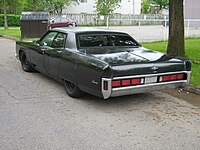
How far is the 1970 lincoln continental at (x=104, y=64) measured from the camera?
15.3 feet

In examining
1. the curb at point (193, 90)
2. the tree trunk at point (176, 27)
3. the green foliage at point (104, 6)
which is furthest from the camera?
the green foliage at point (104, 6)

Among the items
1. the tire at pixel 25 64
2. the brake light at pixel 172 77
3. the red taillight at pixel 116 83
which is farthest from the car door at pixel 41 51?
the brake light at pixel 172 77

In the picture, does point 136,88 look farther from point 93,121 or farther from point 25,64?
point 25,64

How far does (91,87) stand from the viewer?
15.9 ft

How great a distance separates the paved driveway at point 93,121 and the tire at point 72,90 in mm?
96

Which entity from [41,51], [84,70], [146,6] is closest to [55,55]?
[41,51]

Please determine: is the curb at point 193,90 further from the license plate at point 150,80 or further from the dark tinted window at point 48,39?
the dark tinted window at point 48,39

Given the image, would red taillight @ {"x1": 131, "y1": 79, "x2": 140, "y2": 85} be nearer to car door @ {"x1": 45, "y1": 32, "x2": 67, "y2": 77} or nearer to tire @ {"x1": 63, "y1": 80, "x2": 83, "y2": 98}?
tire @ {"x1": 63, "y1": 80, "x2": 83, "y2": 98}

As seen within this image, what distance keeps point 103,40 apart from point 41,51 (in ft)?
4.96

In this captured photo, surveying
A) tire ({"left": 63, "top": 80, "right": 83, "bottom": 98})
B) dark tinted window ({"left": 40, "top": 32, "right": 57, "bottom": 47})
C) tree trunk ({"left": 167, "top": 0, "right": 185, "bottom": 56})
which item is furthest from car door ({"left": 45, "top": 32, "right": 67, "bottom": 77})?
tree trunk ({"left": 167, "top": 0, "right": 185, "bottom": 56})

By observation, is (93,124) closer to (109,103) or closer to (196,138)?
(109,103)

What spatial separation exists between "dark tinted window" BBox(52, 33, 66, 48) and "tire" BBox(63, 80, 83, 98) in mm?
874

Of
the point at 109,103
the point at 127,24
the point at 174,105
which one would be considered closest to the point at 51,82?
the point at 109,103

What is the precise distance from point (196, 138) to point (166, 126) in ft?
1.68
